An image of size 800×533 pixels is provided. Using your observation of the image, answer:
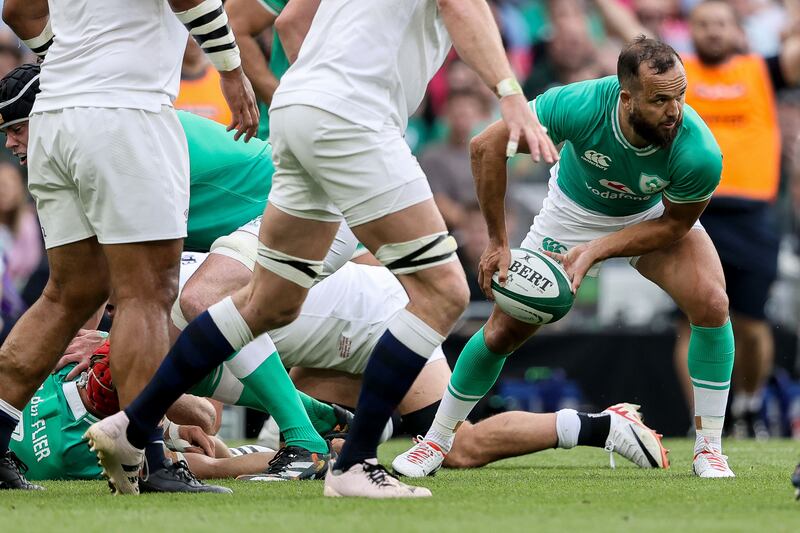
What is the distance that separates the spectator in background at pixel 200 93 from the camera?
9.07m

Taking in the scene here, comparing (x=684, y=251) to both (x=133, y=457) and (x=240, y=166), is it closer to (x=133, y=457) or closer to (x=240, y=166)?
(x=240, y=166)

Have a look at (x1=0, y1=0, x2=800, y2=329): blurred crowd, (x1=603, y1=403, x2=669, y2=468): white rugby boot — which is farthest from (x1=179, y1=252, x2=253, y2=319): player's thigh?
(x1=0, y1=0, x2=800, y2=329): blurred crowd

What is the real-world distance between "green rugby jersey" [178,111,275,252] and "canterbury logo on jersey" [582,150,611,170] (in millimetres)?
1437

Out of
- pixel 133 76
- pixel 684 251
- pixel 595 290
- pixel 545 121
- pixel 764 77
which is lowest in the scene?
pixel 595 290

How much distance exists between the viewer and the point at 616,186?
18.8ft

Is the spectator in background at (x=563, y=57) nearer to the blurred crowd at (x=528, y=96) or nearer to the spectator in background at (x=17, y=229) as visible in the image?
the blurred crowd at (x=528, y=96)

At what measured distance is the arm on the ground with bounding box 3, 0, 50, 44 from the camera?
16.7ft

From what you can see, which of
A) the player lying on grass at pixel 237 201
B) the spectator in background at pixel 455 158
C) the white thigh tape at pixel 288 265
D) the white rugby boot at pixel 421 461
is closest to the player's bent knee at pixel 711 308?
the white rugby boot at pixel 421 461

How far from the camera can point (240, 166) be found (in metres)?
6.11

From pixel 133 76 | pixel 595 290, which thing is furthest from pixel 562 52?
pixel 133 76

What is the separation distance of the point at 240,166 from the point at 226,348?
5.85ft

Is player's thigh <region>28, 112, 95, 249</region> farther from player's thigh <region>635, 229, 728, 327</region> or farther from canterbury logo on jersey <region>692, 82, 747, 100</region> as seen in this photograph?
canterbury logo on jersey <region>692, 82, 747, 100</region>

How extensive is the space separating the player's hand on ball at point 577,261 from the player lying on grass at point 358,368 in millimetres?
748

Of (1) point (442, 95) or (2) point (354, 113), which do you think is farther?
(1) point (442, 95)
